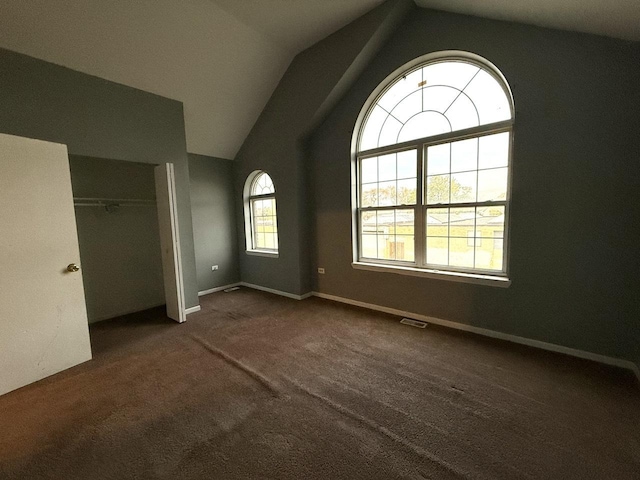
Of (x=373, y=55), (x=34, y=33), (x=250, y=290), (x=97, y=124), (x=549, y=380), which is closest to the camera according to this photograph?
(x=549, y=380)

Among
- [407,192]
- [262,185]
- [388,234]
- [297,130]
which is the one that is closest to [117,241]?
[262,185]

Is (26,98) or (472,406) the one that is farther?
(26,98)

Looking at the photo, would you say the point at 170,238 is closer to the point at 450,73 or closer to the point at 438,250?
the point at 438,250

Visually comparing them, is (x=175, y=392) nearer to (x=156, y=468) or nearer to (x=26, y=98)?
(x=156, y=468)

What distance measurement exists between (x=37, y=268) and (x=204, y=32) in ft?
9.33

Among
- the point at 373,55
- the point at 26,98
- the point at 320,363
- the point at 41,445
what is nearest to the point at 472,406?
the point at 320,363

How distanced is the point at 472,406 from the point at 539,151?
223cm

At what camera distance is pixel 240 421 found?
165 centimetres

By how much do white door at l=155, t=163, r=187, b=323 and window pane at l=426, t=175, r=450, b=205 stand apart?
10.1 feet

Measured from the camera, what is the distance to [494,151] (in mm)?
2590

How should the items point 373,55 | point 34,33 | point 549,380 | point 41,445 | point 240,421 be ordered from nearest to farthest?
point 41,445, point 240,421, point 549,380, point 34,33, point 373,55

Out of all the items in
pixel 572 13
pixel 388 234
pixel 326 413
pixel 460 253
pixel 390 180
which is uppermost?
pixel 572 13

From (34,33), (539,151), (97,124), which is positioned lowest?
(539,151)

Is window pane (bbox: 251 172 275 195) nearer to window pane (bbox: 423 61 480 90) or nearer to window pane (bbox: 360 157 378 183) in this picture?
window pane (bbox: 360 157 378 183)
